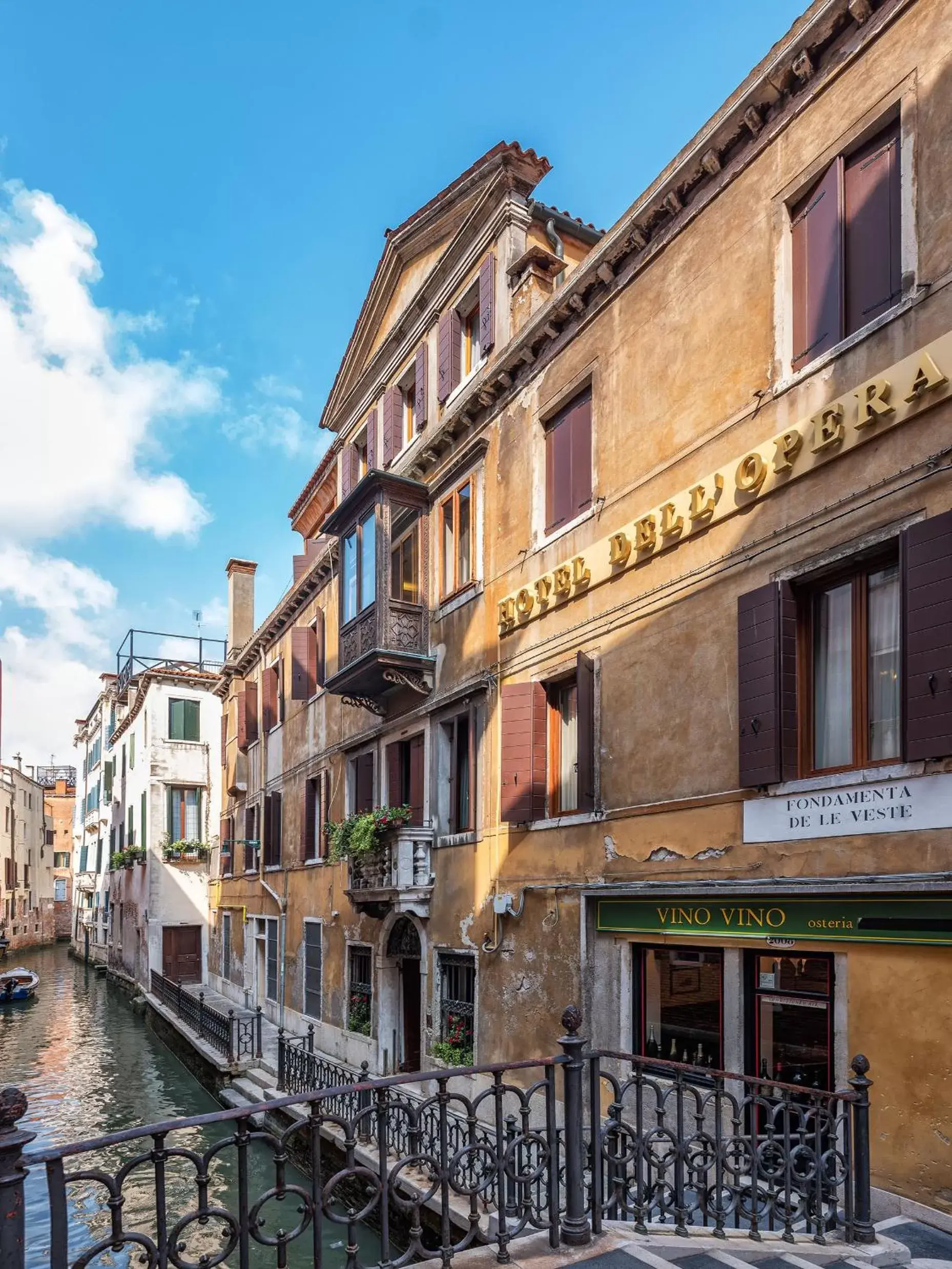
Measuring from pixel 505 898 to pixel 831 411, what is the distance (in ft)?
22.6

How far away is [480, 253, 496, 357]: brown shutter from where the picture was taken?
13.6 metres

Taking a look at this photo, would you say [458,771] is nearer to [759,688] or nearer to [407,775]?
[407,775]

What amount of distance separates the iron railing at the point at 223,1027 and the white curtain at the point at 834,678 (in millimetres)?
13855

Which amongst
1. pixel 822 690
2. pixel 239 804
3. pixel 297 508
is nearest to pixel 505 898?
pixel 822 690

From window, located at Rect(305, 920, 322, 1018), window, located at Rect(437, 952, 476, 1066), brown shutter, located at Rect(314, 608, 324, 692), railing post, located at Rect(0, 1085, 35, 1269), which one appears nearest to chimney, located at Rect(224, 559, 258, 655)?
brown shutter, located at Rect(314, 608, 324, 692)

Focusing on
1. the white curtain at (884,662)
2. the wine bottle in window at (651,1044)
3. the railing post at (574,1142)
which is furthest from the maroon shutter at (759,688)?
the railing post at (574,1142)

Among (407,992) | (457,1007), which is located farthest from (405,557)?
(407,992)

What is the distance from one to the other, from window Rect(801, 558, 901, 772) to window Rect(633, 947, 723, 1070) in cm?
234

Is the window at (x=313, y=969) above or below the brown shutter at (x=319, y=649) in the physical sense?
below

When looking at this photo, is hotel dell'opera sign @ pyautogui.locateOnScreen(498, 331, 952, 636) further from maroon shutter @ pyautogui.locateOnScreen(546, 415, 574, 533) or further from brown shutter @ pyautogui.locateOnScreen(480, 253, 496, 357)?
brown shutter @ pyautogui.locateOnScreen(480, 253, 496, 357)

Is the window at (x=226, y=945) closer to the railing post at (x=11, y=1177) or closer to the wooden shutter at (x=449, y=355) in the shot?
the wooden shutter at (x=449, y=355)

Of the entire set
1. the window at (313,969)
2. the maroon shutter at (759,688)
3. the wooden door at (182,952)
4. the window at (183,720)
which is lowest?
the wooden door at (182,952)

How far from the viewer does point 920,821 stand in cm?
656

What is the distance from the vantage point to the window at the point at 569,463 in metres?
11.3
